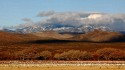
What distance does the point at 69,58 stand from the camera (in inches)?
4988

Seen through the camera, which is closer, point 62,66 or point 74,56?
point 62,66

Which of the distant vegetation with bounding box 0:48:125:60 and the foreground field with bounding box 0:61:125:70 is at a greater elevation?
the foreground field with bounding box 0:61:125:70

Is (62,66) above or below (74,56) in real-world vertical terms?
above

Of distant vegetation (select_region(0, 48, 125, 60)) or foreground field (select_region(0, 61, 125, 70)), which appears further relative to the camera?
distant vegetation (select_region(0, 48, 125, 60))

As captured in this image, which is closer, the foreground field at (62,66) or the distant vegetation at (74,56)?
the foreground field at (62,66)

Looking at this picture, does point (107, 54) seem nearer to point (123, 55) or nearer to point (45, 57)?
point (123, 55)

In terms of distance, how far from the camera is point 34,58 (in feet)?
418

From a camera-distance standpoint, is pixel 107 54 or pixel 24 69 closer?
Answer: pixel 24 69

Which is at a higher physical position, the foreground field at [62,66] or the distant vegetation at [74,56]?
the foreground field at [62,66]

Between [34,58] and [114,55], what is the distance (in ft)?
97.2

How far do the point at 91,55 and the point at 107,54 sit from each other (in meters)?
6.16

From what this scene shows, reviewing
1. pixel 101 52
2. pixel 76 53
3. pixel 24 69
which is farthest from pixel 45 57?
pixel 24 69

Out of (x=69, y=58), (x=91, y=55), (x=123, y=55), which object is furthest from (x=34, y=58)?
(x=123, y=55)

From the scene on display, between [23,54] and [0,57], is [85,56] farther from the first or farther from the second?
[0,57]
